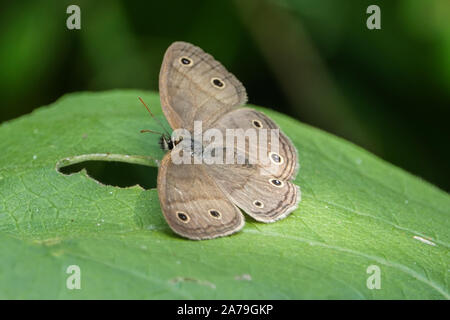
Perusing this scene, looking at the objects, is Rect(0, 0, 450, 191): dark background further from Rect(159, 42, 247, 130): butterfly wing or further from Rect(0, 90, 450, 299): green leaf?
Rect(159, 42, 247, 130): butterfly wing

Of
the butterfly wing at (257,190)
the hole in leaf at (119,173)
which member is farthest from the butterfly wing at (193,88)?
the hole in leaf at (119,173)

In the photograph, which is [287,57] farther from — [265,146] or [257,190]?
[257,190]

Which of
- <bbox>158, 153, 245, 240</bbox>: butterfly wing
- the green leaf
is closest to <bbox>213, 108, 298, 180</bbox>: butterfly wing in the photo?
the green leaf

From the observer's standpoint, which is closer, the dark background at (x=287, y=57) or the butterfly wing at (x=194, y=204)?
the butterfly wing at (x=194, y=204)

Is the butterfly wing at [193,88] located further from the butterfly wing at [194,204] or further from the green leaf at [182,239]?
the butterfly wing at [194,204]

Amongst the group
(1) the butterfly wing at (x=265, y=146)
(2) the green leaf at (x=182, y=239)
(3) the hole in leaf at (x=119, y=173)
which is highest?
(1) the butterfly wing at (x=265, y=146)

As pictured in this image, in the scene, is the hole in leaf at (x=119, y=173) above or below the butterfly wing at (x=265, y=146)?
below

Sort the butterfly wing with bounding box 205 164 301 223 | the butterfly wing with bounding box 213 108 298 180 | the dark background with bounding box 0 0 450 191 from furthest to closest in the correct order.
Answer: the dark background with bounding box 0 0 450 191 → the butterfly wing with bounding box 213 108 298 180 → the butterfly wing with bounding box 205 164 301 223
